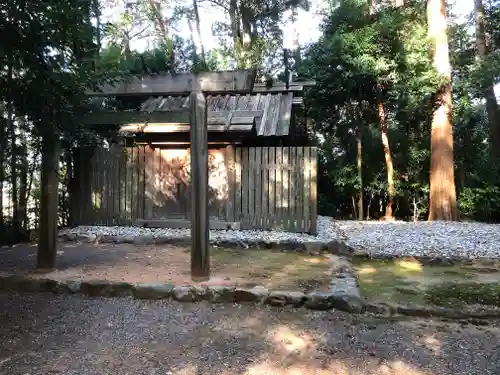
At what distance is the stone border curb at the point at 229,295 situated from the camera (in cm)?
407

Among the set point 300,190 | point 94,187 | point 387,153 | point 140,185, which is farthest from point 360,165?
point 94,187

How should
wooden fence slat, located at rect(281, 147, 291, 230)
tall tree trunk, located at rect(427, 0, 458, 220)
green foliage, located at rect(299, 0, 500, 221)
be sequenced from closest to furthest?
wooden fence slat, located at rect(281, 147, 291, 230)
tall tree trunk, located at rect(427, 0, 458, 220)
green foliage, located at rect(299, 0, 500, 221)

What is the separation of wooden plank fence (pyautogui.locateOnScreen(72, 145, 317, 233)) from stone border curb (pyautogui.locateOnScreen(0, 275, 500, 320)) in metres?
4.22

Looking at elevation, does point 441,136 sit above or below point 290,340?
above

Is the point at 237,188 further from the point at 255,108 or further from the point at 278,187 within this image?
the point at 255,108

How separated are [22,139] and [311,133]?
13.0 metres

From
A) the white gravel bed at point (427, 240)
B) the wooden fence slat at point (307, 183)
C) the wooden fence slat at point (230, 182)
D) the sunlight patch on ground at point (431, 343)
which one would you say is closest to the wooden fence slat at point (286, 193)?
the wooden fence slat at point (307, 183)

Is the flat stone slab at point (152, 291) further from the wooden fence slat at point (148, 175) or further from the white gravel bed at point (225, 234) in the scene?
the wooden fence slat at point (148, 175)

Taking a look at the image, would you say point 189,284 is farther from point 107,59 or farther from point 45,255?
point 107,59

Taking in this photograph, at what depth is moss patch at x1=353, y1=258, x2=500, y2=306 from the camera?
15.2 ft

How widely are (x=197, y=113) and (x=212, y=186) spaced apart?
4.33 metres

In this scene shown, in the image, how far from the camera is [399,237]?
837cm

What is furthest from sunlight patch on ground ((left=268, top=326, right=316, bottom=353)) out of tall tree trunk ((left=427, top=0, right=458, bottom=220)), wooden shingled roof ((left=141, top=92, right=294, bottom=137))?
tall tree trunk ((left=427, top=0, right=458, bottom=220))

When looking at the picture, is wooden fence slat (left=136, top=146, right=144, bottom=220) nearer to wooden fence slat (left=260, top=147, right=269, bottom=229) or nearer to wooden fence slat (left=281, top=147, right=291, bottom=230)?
wooden fence slat (left=260, top=147, right=269, bottom=229)
